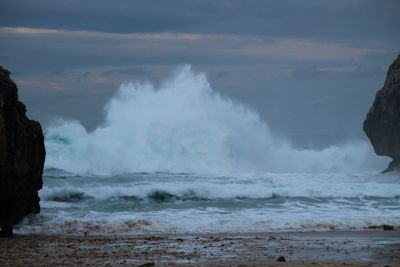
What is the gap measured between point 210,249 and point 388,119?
1062 inches

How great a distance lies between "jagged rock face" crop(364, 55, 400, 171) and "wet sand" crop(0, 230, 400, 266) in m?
22.0

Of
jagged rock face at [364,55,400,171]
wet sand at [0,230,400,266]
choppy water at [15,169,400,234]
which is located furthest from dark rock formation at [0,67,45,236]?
jagged rock face at [364,55,400,171]

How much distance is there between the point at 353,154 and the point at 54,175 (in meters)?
25.9

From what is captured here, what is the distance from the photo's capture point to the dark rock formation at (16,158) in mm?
16094

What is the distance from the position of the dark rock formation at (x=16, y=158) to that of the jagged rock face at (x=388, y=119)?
80.8 ft

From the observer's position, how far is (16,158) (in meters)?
16.5

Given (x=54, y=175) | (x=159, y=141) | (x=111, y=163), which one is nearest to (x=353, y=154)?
(x=159, y=141)

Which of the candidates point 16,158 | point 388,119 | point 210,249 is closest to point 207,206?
point 16,158

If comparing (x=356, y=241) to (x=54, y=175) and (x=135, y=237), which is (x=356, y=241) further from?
(x=54, y=175)

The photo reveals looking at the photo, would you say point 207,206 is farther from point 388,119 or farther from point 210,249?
point 388,119

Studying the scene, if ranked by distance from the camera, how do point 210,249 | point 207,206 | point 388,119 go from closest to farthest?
point 210,249 → point 207,206 → point 388,119

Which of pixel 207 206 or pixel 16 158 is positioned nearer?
pixel 16 158

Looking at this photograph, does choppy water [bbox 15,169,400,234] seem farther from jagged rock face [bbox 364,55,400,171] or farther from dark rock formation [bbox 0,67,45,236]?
jagged rock face [bbox 364,55,400,171]

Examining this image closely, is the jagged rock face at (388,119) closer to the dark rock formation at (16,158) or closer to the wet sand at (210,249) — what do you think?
the wet sand at (210,249)
